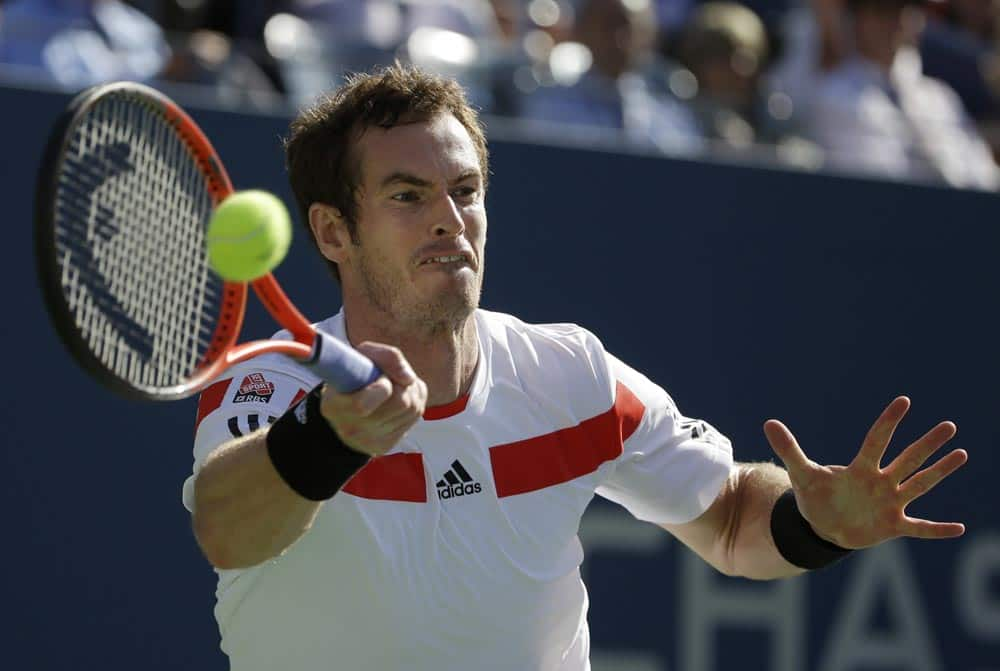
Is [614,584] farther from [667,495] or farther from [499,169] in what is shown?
[667,495]

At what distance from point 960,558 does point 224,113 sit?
10.4 ft

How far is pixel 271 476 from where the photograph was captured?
267cm

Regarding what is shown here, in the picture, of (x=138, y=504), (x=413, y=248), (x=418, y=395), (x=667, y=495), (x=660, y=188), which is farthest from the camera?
(x=660, y=188)

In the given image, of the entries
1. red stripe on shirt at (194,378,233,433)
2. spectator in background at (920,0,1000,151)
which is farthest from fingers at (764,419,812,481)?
spectator in background at (920,0,1000,151)

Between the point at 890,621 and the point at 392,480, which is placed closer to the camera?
the point at 392,480

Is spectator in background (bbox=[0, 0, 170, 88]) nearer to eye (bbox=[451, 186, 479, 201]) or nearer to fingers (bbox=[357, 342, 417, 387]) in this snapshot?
eye (bbox=[451, 186, 479, 201])

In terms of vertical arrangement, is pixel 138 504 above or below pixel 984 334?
below

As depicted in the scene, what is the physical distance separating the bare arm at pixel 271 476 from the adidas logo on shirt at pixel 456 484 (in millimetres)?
445

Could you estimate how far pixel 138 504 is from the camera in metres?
4.71

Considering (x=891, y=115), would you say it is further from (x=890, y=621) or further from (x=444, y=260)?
(x=444, y=260)

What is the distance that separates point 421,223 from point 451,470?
476mm

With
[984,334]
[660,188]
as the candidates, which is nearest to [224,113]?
[660,188]

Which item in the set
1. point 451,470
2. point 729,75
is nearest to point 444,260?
point 451,470

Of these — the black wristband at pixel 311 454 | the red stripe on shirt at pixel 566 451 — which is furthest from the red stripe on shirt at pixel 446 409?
the black wristband at pixel 311 454
